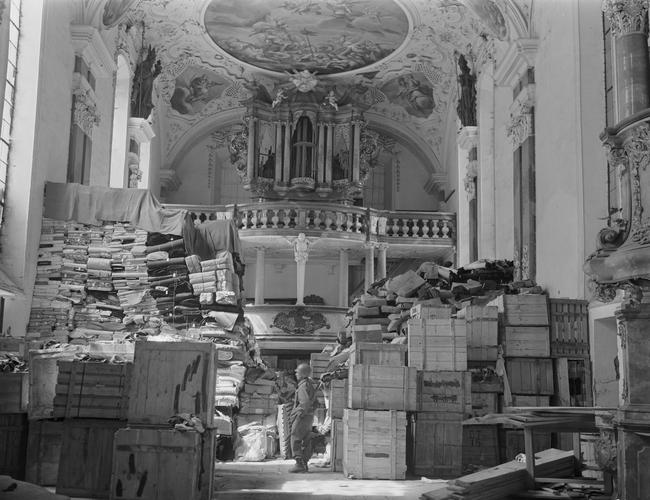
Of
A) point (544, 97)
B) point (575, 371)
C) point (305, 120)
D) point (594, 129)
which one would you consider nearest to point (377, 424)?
point (575, 371)

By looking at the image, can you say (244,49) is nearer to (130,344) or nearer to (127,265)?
(127,265)

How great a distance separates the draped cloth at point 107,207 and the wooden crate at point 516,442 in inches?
263

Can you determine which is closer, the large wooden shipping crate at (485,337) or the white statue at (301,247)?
the large wooden shipping crate at (485,337)

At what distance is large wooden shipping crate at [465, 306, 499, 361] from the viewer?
39.1 ft

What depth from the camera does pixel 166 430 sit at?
25.4 ft

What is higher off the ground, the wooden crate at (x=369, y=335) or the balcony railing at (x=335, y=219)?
the balcony railing at (x=335, y=219)

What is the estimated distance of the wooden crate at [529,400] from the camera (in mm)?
11570

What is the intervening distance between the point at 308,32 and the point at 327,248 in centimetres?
598

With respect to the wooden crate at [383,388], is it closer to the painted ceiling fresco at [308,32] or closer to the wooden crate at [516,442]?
the wooden crate at [516,442]

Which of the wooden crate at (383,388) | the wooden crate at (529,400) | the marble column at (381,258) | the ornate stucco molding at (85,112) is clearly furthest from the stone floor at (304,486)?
the marble column at (381,258)

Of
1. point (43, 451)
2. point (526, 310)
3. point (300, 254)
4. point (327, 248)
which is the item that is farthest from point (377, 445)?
point (327, 248)

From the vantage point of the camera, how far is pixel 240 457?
554 inches

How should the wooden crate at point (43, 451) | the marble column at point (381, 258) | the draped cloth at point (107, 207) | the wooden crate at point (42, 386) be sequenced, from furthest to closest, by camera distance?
the marble column at point (381, 258) → the draped cloth at point (107, 207) → the wooden crate at point (42, 386) → the wooden crate at point (43, 451)

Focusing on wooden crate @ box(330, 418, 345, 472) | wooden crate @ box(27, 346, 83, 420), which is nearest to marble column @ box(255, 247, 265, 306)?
wooden crate @ box(330, 418, 345, 472)
